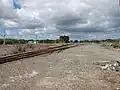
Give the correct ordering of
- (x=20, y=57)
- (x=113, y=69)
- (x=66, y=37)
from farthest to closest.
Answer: (x=66, y=37) → (x=20, y=57) → (x=113, y=69)

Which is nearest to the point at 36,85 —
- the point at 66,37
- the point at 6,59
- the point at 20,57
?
the point at 6,59

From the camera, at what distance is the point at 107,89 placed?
30.3ft

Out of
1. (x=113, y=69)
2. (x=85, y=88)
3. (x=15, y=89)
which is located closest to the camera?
(x=15, y=89)

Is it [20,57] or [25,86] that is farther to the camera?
[20,57]

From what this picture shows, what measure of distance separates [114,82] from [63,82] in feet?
7.38

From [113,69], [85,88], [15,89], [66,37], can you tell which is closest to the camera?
[15,89]

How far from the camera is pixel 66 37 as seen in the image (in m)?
160

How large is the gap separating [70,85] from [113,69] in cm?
632

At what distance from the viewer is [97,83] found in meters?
10.4

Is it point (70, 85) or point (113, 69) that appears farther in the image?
point (113, 69)

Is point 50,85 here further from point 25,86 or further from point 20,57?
point 20,57

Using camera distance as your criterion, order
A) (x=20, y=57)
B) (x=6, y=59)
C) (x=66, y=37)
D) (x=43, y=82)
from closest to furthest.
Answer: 1. (x=43, y=82)
2. (x=6, y=59)
3. (x=20, y=57)
4. (x=66, y=37)

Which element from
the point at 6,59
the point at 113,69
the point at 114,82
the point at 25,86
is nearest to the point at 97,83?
the point at 114,82

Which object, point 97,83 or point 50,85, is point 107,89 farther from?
point 50,85
